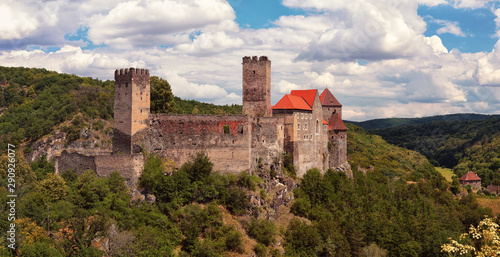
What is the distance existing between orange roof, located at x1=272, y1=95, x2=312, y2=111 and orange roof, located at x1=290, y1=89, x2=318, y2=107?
1270 mm

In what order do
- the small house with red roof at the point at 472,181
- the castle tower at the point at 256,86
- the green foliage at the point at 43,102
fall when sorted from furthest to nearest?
the small house with red roof at the point at 472,181 → the green foliage at the point at 43,102 → the castle tower at the point at 256,86

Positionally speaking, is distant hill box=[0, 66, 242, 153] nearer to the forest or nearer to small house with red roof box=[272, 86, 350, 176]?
small house with red roof box=[272, 86, 350, 176]

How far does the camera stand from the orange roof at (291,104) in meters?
51.9

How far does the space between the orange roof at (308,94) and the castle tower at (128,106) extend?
73.4 ft

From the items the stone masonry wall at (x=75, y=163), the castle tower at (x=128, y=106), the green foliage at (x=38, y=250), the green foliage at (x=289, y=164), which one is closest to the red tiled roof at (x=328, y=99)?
the green foliage at (x=289, y=164)

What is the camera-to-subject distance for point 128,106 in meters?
42.4

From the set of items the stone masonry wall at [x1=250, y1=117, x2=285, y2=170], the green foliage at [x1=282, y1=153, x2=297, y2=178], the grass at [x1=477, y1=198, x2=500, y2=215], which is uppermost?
the stone masonry wall at [x1=250, y1=117, x2=285, y2=170]

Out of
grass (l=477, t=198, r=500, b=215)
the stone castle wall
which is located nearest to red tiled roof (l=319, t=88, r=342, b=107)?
the stone castle wall

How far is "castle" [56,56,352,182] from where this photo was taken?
42375mm

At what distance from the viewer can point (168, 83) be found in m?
53.7

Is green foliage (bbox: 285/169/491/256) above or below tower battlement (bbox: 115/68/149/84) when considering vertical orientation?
below

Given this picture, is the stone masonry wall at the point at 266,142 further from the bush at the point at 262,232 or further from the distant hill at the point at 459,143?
the distant hill at the point at 459,143

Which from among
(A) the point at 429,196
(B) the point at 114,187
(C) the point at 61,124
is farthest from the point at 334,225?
(C) the point at 61,124

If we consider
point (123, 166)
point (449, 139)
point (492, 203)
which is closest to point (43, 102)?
point (123, 166)
